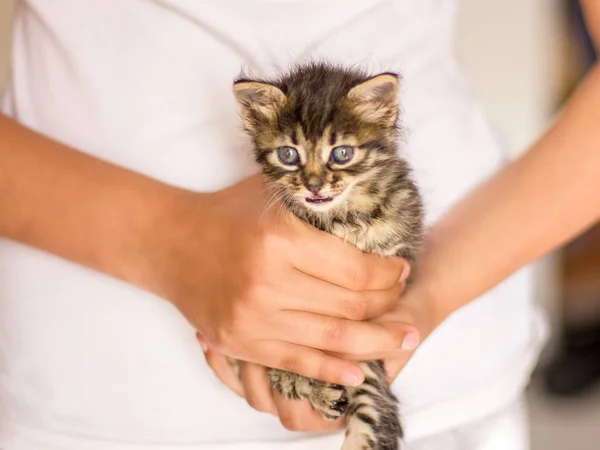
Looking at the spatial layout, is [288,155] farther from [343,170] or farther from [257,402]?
[257,402]

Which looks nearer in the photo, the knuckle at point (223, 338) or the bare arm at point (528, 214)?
the knuckle at point (223, 338)

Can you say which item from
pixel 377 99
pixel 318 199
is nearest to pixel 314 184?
pixel 318 199

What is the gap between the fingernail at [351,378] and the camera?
30.7 inches

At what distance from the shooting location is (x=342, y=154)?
781 millimetres

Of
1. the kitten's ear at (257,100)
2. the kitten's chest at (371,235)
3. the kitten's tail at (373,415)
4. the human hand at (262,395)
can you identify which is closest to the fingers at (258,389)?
the human hand at (262,395)

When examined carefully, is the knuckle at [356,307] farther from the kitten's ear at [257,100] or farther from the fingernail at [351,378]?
the kitten's ear at [257,100]

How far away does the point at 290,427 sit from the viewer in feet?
2.76

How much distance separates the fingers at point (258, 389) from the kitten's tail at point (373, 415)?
10cm

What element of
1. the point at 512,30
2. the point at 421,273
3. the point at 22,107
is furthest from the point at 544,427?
the point at 22,107

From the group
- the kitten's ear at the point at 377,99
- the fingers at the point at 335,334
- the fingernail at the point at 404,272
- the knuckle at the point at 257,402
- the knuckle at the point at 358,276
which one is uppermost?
the kitten's ear at the point at 377,99

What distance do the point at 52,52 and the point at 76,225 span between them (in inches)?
10.2

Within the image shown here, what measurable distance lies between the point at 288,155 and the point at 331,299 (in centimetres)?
18

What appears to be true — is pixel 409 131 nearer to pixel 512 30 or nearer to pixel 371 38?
pixel 371 38

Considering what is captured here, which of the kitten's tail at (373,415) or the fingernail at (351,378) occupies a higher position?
the fingernail at (351,378)
